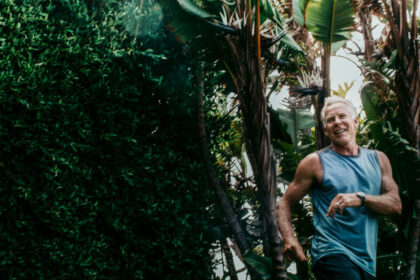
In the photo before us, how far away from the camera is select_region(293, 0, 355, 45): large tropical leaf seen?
4.08m

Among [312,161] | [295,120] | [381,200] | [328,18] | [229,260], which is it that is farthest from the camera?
[229,260]

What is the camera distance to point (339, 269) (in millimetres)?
2146

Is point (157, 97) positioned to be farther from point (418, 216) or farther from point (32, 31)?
point (418, 216)

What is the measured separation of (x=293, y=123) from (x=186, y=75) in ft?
5.80

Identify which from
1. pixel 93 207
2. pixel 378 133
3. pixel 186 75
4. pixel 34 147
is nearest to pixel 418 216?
pixel 378 133

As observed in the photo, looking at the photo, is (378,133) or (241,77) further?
(378,133)

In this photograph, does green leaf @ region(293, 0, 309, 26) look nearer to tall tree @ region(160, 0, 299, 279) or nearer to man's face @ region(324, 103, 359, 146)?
tall tree @ region(160, 0, 299, 279)

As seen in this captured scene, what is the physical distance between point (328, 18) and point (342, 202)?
2.72 metres

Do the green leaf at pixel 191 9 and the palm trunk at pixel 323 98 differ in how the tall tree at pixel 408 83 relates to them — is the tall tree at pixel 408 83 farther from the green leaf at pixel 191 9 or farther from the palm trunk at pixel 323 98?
the green leaf at pixel 191 9

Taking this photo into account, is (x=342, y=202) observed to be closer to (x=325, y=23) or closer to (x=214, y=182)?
(x=214, y=182)

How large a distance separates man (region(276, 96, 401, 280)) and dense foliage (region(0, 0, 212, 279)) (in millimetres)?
1816

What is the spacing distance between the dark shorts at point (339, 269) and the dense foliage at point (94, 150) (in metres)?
1.98

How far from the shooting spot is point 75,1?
3.60 meters

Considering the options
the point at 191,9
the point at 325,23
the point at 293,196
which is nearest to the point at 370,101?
the point at 325,23
